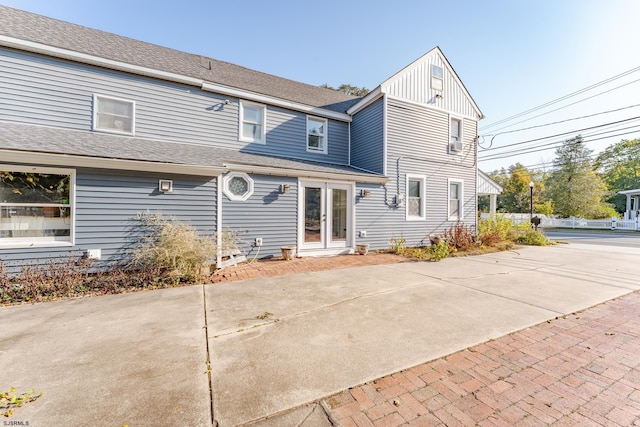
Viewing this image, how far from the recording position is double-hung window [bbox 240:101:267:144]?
28.7 feet

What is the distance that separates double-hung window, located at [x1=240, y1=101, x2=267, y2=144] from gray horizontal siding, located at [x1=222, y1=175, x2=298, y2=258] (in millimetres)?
2323

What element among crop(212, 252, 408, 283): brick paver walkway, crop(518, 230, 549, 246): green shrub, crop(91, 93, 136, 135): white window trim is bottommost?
crop(212, 252, 408, 283): brick paver walkway

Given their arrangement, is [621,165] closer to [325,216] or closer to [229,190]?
[325,216]

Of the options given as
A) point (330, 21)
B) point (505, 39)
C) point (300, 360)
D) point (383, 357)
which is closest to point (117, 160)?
point (300, 360)

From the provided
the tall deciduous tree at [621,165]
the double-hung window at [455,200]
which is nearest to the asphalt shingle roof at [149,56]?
the double-hung window at [455,200]

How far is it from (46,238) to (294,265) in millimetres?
5329

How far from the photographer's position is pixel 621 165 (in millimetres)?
38125

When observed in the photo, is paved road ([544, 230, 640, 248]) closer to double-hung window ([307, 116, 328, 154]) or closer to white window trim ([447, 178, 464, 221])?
white window trim ([447, 178, 464, 221])

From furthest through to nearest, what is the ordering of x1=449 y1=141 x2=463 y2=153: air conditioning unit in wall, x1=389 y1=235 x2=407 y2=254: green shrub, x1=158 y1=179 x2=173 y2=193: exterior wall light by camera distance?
x1=449 y1=141 x2=463 y2=153: air conditioning unit in wall, x1=389 y1=235 x2=407 y2=254: green shrub, x1=158 y1=179 x2=173 y2=193: exterior wall light

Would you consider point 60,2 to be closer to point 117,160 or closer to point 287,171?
point 117,160

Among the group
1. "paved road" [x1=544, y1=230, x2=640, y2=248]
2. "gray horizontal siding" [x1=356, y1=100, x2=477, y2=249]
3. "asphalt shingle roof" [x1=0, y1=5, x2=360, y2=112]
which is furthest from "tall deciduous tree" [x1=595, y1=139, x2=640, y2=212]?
"asphalt shingle roof" [x1=0, y1=5, x2=360, y2=112]

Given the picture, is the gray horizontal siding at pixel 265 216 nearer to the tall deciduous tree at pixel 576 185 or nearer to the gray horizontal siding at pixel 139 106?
the gray horizontal siding at pixel 139 106

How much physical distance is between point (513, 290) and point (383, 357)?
12.3 feet

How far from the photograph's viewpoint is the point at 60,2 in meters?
7.77
